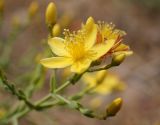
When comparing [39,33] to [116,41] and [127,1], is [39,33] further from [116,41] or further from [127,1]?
[116,41]

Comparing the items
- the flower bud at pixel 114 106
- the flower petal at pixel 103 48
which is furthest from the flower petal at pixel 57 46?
the flower bud at pixel 114 106

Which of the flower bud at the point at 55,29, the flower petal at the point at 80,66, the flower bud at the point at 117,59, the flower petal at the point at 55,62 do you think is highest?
the flower bud at the point at 55,29

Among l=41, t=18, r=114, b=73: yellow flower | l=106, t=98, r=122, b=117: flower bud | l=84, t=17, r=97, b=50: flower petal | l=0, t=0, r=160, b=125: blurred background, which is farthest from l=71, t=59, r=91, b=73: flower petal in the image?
l=0, t=0, r=160, b=125: blurred background

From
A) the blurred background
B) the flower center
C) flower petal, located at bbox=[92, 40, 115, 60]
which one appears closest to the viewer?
flower petal, located at bbox=[92, 40, 115, 60]

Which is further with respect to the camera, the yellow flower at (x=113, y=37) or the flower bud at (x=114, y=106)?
the flower bud at (x=114, y=106)

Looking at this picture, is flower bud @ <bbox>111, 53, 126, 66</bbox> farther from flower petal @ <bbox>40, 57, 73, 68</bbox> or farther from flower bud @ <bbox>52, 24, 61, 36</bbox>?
flower bud @ <bbox>52, 24, 61, 36</bbox>

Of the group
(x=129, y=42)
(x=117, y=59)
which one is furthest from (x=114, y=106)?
(x=129, y=42)

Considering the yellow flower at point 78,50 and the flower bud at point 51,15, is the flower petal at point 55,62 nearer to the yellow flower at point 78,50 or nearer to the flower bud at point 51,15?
the yellow flower at point 78,50
